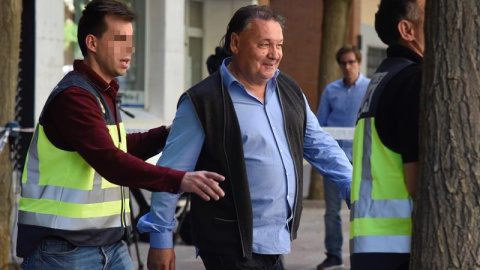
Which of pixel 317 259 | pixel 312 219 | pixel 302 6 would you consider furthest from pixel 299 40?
pixel 317 259

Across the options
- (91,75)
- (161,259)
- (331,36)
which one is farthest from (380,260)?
(331,36)

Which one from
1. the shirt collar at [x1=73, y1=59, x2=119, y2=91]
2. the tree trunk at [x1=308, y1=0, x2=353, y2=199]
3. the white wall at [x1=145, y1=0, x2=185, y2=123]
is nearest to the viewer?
the shirt collar at [x1=73, y1=59, x2=119, y2=91]

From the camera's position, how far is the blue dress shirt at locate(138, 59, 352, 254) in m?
4.66

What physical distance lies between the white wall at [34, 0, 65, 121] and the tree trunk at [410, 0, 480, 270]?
1156 cm

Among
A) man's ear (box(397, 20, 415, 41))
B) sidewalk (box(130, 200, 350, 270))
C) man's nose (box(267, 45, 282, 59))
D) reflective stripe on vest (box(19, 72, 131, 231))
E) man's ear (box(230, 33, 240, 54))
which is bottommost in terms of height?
sidewalk (box(130, 200, 350, 270))

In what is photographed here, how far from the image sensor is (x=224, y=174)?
15.1ft

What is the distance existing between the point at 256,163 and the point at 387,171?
1131 millimetres

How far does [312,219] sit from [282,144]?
345 inches

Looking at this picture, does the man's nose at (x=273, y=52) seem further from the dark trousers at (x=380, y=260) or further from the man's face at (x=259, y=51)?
the dark trousers at (x=380, y=260)

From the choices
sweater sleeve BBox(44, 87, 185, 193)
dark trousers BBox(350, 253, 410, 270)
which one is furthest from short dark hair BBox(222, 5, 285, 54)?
dark trousers BBox(350, 253, 410, 270)

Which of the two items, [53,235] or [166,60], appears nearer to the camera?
[53,235]

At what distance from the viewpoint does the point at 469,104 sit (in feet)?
11.4

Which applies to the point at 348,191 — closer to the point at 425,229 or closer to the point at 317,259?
the point at 425,229

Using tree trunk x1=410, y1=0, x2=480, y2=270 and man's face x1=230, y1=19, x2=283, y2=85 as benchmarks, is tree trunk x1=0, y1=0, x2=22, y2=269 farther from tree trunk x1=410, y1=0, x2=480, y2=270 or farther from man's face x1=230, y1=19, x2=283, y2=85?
tree trunk x1=410, y1=0, x2=480, y2=270
